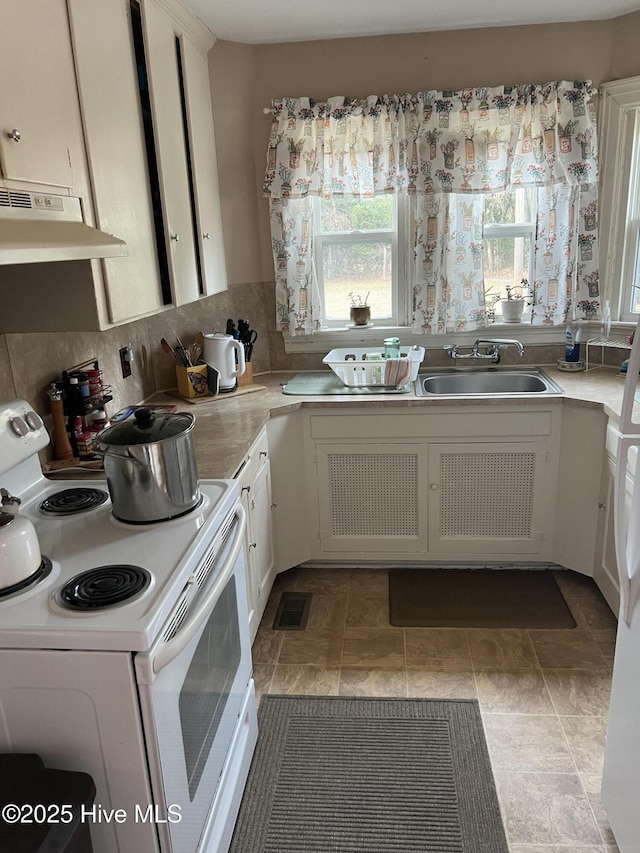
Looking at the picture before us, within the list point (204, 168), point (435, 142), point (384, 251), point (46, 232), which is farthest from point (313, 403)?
point (46, 232)

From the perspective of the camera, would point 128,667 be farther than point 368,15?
No

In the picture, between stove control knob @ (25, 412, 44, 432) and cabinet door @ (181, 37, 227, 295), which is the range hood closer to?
stove control knob @ (25, 412, 44, 432)

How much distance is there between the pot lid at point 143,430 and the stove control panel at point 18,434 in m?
0.32

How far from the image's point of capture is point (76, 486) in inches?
77.6

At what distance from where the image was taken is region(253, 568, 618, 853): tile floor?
1.90 m

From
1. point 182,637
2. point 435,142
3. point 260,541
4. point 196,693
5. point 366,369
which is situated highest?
point 435,142

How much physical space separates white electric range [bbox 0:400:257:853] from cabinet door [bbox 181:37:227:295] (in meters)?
1.39

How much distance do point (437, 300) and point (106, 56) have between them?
192 cm

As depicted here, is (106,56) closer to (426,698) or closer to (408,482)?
(408,482)

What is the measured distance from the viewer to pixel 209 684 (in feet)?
5.41

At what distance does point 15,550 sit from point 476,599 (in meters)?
2.12

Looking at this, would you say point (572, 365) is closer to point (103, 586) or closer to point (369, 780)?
point (369, 780)

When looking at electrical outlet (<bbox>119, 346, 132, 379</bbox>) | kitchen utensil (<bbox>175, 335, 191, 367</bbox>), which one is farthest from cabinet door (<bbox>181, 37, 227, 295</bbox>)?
electrical outlet (<bbox>119, 346, 132, 379</bbox>)

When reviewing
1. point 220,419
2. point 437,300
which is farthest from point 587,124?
point 220,419
